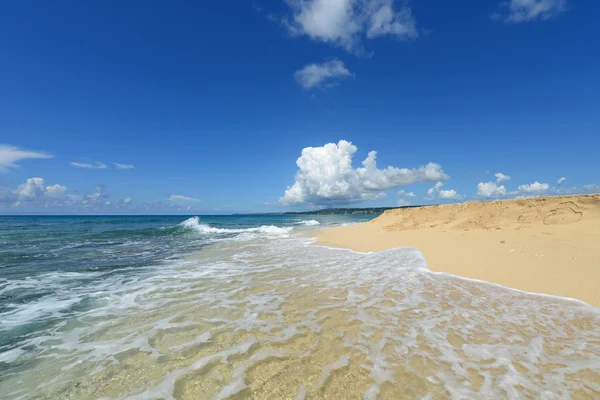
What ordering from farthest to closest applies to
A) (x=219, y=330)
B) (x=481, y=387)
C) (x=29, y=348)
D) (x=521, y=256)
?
(x=521, y=256), (x=219, y=330), (x=29, y=348), (x=481, y=387)

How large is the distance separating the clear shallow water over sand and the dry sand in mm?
946

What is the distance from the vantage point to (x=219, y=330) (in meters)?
4.41

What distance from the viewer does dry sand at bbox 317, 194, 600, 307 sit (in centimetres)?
616

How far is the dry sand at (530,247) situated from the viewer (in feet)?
20.2

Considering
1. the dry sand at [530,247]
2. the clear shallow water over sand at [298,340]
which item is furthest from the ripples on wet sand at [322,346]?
the dry sand at [530,247]

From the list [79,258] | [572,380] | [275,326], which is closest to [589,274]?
[572,380]

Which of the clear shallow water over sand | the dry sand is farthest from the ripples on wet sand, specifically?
the dry sand

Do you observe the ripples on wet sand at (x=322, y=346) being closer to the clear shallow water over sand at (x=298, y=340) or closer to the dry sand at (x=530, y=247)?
the clear shallow water over sand at (x=298, y=340)

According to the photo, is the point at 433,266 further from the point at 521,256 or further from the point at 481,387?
the point at 481,387

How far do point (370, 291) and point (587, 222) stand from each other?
434 inches

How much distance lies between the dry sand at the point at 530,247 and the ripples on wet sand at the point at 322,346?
960 mm

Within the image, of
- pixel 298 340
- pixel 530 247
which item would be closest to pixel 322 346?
pixel 298 340

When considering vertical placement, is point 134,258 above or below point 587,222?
below

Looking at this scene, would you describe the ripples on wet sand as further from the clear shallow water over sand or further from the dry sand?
the dry sand
